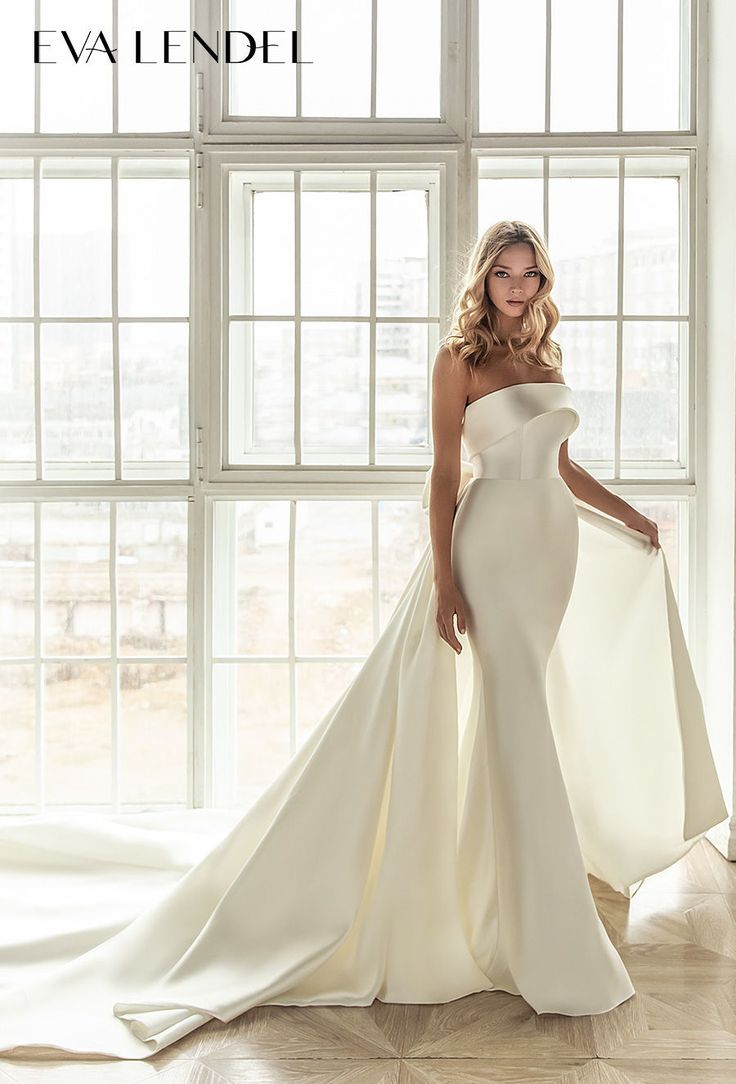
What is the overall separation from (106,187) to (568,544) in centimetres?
219

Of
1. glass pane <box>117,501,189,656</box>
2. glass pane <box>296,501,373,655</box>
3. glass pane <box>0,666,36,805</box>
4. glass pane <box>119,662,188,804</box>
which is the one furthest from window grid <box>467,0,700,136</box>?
glass pane <box>0,666,36,805</box>

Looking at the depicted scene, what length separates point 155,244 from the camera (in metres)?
3.58

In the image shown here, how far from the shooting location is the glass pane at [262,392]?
11.7 feet

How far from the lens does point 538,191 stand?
3568 mm

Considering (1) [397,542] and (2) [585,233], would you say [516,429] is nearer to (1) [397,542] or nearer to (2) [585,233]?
Answer: (1) [397,542]

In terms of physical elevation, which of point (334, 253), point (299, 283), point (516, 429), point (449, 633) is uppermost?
→ point (334, 253)

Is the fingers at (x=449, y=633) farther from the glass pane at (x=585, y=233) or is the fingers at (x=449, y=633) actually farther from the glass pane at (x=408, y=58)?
the glass pane at (x=408, y=58)

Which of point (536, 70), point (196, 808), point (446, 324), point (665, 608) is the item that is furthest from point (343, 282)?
point (196, 808)

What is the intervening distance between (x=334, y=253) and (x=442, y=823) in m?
2.07

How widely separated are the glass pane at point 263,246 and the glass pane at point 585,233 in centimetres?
96

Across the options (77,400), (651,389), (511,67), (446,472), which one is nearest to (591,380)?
(651,389)

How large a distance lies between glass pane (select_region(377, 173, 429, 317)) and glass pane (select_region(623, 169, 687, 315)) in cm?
74

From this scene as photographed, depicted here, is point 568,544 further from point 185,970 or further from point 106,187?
point 106,187

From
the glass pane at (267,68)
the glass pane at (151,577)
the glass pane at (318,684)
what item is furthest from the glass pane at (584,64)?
the glass pane at (318,684)
